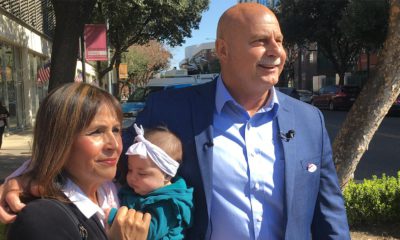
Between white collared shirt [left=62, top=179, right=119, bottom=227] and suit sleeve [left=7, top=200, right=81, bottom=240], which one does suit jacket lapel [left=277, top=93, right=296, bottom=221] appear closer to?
white collared shirt [left=62, top=179, right=119, bottom=227]

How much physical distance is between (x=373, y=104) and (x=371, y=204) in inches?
69.6

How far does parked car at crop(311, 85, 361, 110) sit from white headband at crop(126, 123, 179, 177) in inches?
1032

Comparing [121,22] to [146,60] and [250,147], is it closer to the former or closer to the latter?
[250,147]

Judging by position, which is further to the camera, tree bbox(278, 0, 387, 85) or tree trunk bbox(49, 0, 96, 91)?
tree bbox(278, 0, 387, 85)

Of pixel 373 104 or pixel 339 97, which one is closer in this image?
pixel 373 104

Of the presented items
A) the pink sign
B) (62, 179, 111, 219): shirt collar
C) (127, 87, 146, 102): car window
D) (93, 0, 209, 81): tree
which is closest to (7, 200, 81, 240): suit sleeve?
(62, 179, 111, 219): shirt collar

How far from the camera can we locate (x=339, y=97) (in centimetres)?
2748

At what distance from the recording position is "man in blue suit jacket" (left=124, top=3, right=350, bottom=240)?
204 centimetres

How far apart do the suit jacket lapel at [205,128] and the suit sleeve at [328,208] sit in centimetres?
54

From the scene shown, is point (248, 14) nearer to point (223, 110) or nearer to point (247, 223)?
point (223, 110)

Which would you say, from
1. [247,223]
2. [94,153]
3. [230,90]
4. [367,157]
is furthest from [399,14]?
[367,157]

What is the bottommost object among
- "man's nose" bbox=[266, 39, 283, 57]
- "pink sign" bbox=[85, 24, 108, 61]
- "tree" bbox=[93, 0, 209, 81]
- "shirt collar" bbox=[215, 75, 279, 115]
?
"shirt collar" bbox=[215, 75, 279, 115]

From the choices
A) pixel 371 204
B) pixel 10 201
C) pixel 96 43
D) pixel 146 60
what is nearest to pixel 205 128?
pixel 10 201

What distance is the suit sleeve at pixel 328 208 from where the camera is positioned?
2199 mm
